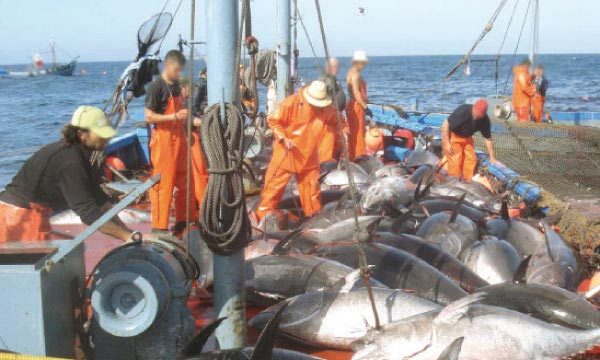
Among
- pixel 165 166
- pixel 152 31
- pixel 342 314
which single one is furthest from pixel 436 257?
pixel 152 31

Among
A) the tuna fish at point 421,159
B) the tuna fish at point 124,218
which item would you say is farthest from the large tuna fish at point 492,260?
the tuna fish at point 421,159

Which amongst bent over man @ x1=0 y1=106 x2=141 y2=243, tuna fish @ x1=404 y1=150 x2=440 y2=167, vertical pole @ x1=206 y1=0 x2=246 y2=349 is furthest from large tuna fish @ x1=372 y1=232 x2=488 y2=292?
tuna fish @ x1=404 y1=150 x2=440 y2=167

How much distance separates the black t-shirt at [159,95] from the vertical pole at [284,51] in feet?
11.5

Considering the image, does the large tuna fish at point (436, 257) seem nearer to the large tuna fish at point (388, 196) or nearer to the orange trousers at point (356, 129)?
the large tuna fish at point (388, 196)

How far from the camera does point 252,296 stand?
4.38 metres

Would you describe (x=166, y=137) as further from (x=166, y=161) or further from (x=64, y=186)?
(x=64, y=186)

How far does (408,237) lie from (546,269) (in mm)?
1199

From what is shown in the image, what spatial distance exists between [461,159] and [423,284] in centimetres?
482

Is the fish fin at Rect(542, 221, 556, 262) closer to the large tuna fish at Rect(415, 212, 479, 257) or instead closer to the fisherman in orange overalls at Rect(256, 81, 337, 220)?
the large tuna fish at Rect(415, 212, 479, 257)

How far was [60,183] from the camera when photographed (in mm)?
3855

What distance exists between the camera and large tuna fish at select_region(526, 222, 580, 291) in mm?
5070

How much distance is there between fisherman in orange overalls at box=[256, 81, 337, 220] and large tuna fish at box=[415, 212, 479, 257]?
169 cm

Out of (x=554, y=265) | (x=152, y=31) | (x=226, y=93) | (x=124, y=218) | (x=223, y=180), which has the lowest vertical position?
(x=124, y=218)

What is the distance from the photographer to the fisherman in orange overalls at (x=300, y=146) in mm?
7043
